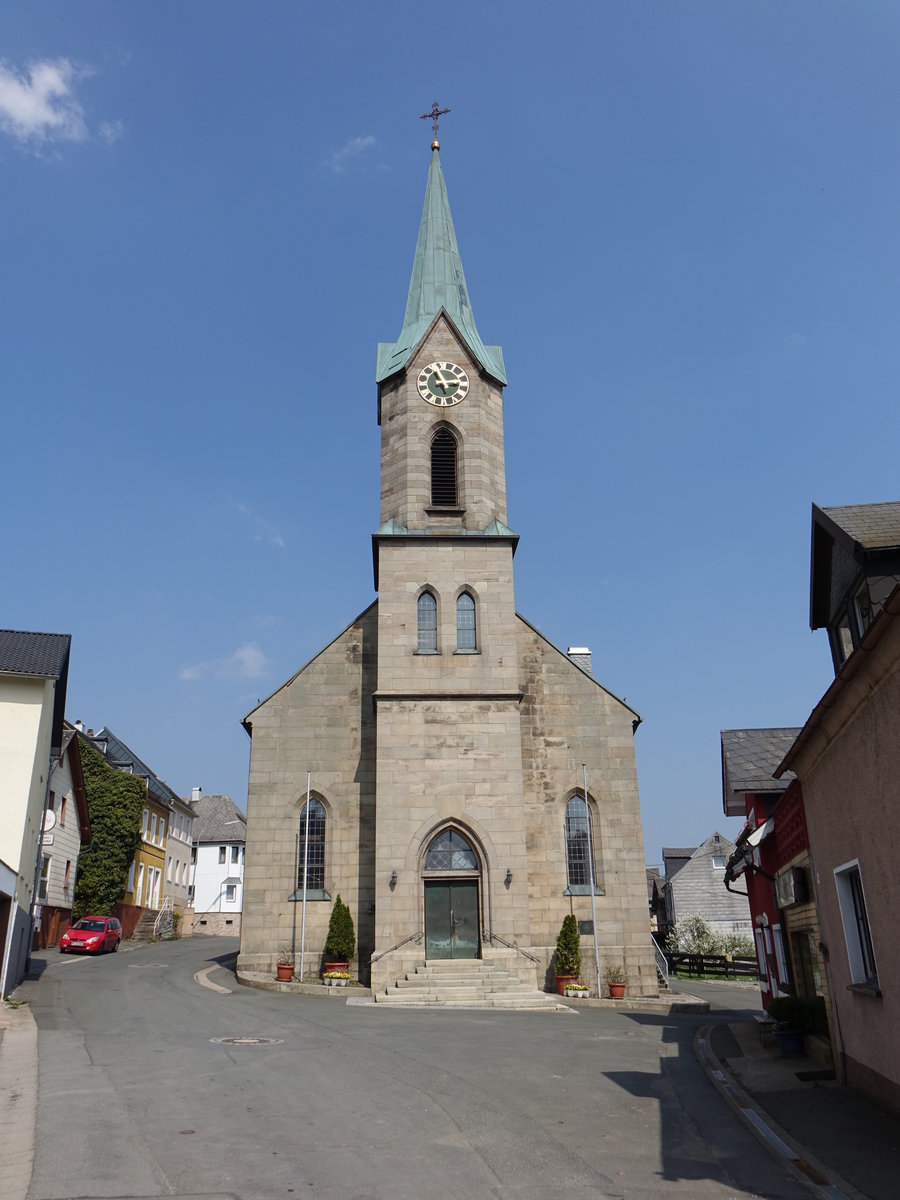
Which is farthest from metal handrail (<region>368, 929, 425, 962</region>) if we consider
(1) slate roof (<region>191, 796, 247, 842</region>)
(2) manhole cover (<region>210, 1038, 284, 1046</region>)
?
(1) slate roof (<region>191, 796, 247, 842</region>)

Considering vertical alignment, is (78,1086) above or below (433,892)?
below

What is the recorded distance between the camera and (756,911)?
75.3 feet

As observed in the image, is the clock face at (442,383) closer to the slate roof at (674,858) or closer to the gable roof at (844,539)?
the gable roof at (844,539)

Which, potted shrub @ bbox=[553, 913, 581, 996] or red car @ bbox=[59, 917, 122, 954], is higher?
red car @ bbox=[59, 917, 122, 954]

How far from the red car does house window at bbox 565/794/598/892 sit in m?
19.6

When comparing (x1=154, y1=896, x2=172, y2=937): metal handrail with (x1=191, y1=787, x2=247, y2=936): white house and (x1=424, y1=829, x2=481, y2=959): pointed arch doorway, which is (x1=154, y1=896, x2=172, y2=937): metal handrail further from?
(x1=424, y1=829, x2=481, y2=959): pointed arch doorway

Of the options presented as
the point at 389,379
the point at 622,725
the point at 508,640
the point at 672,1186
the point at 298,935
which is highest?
the point at 389,379

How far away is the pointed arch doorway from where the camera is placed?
25125 mm

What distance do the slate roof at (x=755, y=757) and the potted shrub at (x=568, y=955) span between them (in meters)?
5.68

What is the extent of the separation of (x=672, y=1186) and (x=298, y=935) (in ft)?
66.5

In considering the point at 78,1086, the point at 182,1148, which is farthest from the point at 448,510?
the point at 182,1148

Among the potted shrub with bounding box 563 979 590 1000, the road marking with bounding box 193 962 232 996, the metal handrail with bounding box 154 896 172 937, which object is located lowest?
the potted shrub with bounding box 563 979 590 1000

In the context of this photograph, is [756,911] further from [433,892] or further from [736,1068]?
[736,1068]

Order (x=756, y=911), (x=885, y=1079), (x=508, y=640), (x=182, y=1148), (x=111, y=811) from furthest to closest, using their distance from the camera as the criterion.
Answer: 1. (x=111, y=811)
2. (x=508, y=640)
3. (x=756, y=911)
4. (x=885, y=1079)
5. (x=182, y=1148)
